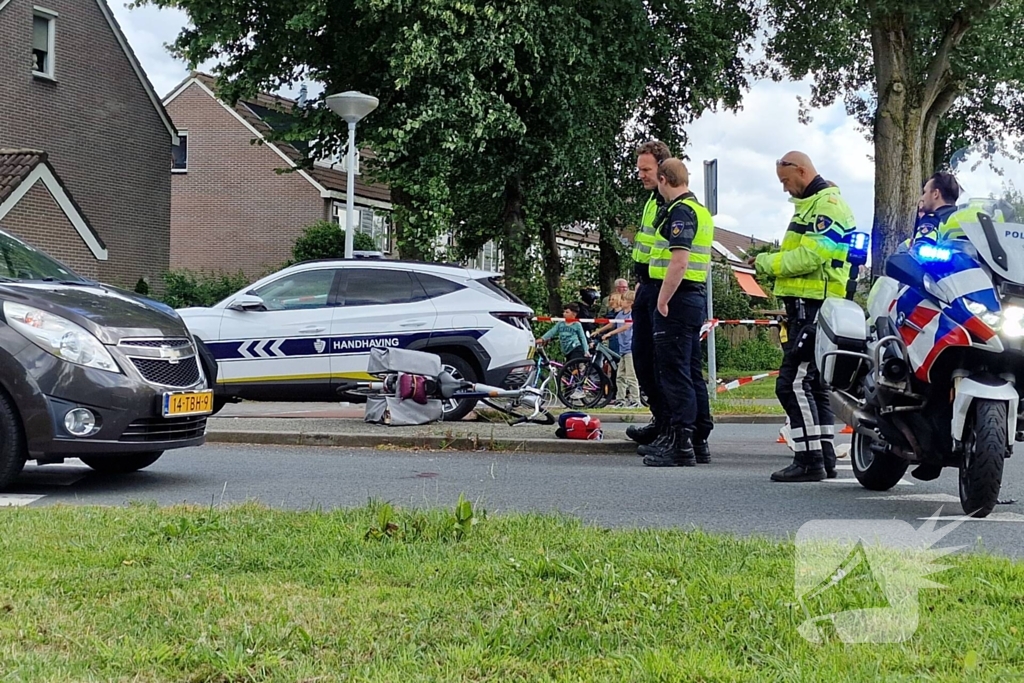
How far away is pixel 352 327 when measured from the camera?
39.2ft

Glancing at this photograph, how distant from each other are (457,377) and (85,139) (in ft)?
78.1

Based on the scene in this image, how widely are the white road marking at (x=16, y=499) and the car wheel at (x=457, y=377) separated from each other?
4446 mm

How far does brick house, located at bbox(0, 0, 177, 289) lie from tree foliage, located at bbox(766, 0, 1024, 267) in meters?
16.7

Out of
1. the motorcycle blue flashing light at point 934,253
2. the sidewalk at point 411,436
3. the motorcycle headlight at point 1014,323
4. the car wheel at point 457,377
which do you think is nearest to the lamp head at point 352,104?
the car wheel at point 457,377

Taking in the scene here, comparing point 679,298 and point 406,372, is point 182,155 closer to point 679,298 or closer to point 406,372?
point 406,372

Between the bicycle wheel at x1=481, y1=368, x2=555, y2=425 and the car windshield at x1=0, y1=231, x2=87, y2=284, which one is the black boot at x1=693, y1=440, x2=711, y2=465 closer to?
the bicycle wheel at x1=481, y1=368, x2=555, y2=425

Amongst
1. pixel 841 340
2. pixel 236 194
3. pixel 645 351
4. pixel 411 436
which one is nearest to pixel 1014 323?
pixel 841 340

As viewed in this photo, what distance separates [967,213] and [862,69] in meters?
27.4

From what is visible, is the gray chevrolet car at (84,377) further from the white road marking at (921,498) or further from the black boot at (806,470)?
the white road marking at (921,498)

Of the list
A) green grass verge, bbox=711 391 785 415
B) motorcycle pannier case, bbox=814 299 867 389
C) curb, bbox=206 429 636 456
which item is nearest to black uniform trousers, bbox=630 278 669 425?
curb, bbox=206 429 636 456

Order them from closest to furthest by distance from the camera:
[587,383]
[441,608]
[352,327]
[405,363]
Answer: [441,608]
[405,363]
[352,327]
[587,383]

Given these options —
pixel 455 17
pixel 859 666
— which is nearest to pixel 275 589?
pixel 859 666

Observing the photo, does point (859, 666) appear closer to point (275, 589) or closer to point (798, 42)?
point (275, 589)

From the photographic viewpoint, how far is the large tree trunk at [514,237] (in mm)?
25062
